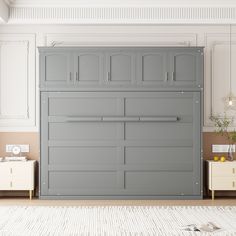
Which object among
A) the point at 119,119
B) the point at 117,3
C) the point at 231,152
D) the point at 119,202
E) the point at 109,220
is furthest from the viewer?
the point at 231,152

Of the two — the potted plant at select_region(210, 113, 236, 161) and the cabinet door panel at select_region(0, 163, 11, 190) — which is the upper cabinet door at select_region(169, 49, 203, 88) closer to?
the potted plant at select_region(210, 113, 236, 161)

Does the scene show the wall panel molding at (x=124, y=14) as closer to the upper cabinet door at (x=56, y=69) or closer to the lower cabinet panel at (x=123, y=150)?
the upper cabinet door at (x=56, y=69)

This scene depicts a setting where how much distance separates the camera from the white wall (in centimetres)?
765

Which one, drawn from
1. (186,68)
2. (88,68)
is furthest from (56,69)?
(186,68)

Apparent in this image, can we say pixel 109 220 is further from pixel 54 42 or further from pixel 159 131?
pixel 54 42

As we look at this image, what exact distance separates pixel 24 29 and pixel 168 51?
231 cm

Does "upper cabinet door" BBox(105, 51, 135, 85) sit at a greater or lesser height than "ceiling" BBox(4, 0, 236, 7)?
lesser

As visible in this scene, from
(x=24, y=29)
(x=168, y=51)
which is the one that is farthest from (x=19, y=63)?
(x=168, y=51)

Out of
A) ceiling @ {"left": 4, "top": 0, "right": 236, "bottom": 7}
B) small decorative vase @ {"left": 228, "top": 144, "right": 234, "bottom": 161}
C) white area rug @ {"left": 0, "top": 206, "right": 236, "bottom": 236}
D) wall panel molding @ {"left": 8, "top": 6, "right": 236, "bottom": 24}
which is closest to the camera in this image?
white area rug @ {"left": 0, "top": 206, "right": 236, "bottom": 236}

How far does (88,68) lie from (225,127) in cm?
235

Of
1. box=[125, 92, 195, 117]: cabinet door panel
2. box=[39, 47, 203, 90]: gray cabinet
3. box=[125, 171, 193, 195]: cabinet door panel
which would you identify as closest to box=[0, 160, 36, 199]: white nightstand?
box=[39, 47, 203, 90]: gray cabinet

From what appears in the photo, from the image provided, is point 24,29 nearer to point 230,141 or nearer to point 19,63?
point 19,63

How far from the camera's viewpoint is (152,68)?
7.21 metres

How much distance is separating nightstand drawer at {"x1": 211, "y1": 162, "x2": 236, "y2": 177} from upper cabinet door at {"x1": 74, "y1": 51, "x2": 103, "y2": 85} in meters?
2.15
